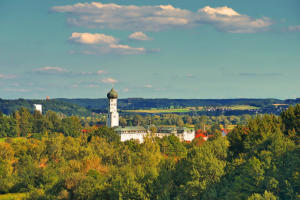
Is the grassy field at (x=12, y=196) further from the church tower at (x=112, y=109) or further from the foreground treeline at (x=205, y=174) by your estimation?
the church tower at (x=112, y=109)

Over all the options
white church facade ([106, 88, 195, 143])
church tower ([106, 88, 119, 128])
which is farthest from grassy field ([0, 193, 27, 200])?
church tower ([106, 88, 119, 128])

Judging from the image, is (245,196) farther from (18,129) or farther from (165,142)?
(18,129)

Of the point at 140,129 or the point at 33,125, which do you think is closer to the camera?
the point at 140,129

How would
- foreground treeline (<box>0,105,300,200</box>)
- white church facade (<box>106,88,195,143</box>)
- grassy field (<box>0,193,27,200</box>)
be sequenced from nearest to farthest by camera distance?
1. foreground treeline (<box>0,105,300,200</box>)
2. grassy field (<box>0,193,27,200</box>)
3. white church facade (<box>106,88,195,143</box>)

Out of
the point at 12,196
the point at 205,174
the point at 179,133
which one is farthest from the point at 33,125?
the point at 205,174

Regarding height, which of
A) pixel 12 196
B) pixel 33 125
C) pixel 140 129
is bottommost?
pixel 12 196

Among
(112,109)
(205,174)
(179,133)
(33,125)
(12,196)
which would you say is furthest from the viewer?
(112,109)

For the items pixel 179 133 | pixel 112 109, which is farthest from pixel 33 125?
pixel 179 133

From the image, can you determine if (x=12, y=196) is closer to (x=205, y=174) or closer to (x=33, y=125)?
(x=205, y=174)

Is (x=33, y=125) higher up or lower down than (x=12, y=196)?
higher up

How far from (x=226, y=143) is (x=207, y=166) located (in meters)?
12.5

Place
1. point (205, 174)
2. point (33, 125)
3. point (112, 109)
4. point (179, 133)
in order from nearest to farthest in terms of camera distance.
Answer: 1. point (205, 174)
2. point (33, 125)
3. point (179, 133)
4. point (112, 109)

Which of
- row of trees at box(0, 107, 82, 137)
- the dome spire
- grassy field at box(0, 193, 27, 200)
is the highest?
the dome spire

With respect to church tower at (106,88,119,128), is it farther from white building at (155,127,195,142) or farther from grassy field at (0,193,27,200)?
grassy field at (0,193,27,200)
